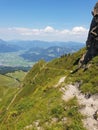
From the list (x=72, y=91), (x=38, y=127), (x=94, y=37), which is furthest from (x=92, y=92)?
(x=94, y=37)

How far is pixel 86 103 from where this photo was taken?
202ft

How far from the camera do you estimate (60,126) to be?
55938mm

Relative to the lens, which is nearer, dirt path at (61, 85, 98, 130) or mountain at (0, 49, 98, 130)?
dirt path at (61, 85, 98, 130)

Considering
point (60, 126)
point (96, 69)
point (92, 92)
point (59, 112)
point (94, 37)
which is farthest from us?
point (94, 37)

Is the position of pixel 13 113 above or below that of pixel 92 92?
below

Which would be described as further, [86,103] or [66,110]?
[86,103]

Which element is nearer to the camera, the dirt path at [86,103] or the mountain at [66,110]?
the dirt path at [86,103]

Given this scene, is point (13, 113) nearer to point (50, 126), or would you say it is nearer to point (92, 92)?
point (50, 126)

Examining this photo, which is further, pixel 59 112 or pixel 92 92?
pixel 92 92

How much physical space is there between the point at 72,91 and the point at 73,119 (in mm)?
12611

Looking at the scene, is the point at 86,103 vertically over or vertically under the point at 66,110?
over

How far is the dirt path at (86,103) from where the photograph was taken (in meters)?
55.8

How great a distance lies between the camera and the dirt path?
55750 mm

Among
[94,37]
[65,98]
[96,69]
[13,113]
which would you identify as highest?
[94,37]
